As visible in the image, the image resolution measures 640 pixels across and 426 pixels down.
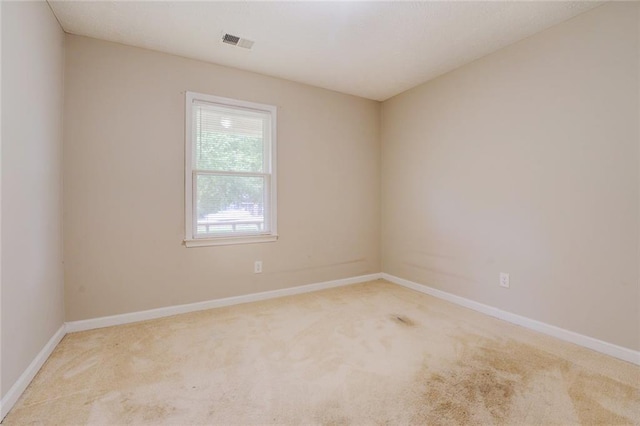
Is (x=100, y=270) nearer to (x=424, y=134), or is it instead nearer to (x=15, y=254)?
(x=15, y=254)

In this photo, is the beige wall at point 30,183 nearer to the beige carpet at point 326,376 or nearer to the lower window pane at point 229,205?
the beige carpet at point 326,376

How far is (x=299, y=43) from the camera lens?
260 centimetres

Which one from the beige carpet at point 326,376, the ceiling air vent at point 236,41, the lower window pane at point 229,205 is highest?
the ceiling air vent at point 236,41

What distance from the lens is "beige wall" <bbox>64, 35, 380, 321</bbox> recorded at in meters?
2.48

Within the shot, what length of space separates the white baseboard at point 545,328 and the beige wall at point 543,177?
0.05 metres

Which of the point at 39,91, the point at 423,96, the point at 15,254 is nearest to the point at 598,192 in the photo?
the point at 423,96

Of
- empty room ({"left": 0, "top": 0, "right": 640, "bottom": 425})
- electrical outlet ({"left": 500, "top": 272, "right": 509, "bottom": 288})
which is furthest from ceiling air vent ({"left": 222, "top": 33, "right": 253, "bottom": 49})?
electrical outlet ({"left": 500, "top": 272, "right": 509, "bottom": 288})

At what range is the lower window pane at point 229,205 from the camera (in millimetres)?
2961

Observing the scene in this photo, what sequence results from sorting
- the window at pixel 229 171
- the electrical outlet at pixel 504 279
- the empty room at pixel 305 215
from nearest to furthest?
the empty room at pixel 305 215
the electrical outlet at pixel 504 279
the window at pixel 229 171

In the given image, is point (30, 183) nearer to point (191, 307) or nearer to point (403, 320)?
point (191, 307)

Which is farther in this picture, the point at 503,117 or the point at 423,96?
the point at 423,96

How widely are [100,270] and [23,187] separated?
3.49ft

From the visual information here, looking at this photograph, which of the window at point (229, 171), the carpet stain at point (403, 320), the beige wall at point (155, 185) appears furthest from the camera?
the window at point (229, 171)

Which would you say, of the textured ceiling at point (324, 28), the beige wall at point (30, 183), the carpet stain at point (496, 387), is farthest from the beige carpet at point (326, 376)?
the textured ceiling at point (324, 28)
